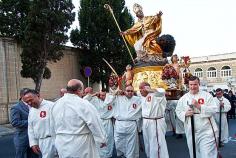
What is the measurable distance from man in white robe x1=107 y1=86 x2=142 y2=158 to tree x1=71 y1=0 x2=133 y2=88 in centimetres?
1726

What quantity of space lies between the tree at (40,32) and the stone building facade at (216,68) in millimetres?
44434

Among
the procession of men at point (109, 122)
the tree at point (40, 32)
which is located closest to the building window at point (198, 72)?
the tree at point (40, 32)

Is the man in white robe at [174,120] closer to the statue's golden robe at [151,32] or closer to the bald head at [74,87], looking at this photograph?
the statue's golden robe at [151,32]

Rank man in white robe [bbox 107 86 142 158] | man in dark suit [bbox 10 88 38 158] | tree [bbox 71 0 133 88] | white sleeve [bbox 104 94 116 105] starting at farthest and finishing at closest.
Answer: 1. tree [bbox 71 0 133 88]
2. white sleeve [bbox 104 94 116 105]
3. man in white robe [bbox 107 86 142 158]
4. man in dark suit [bbox 10 88 38 158]

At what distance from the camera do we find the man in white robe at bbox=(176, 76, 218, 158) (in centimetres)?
725

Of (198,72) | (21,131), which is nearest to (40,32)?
(21,131)

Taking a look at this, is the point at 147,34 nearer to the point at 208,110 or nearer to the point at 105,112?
the point at 105,112

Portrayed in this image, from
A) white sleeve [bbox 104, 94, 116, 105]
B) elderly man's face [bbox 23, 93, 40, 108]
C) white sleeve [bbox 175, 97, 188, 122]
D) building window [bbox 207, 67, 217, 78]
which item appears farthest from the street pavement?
building window [bbox 207, 67, 217, 78]

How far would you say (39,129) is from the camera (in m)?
7.18

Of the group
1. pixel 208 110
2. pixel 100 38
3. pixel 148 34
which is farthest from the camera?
pixel 100 38

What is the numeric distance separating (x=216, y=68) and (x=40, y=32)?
4818 cm

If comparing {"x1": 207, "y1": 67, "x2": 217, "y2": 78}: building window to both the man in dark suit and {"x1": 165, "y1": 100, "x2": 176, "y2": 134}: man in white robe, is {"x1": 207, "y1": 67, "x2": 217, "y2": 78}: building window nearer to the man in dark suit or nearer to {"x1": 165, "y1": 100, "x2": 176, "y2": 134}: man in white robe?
{"x1": 165, "y1": 100, "x2": 176, "y2": 134}: man in white robe

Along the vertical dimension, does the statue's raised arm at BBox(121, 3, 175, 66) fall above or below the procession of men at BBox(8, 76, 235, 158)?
above

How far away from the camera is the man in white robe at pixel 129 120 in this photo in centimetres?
989
